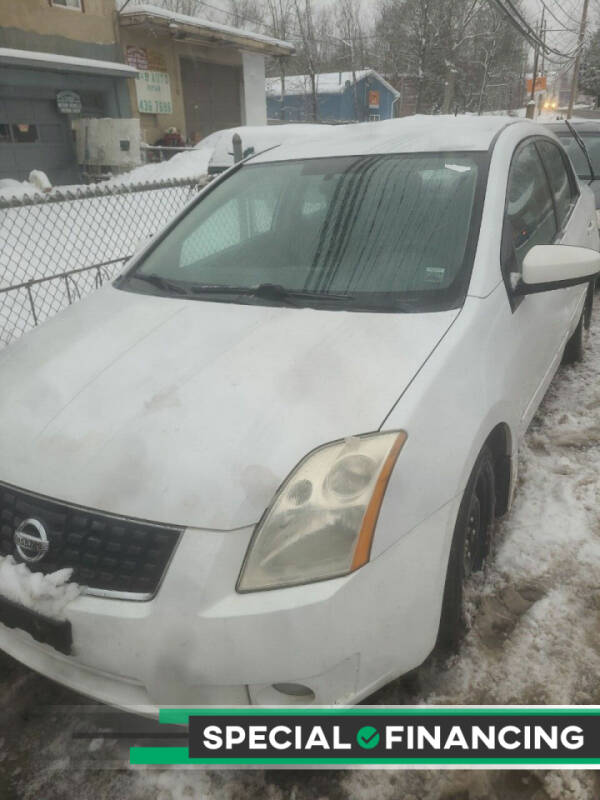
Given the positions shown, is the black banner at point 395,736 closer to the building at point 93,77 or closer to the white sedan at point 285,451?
the white sedan at point 285,451

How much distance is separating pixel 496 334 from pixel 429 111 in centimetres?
4735

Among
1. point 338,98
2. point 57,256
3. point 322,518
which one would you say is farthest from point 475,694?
point 338,98

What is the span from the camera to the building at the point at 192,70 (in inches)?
679

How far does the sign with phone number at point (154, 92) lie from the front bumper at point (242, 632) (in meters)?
19.1

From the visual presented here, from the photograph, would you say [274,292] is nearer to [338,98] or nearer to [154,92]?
[154,92]

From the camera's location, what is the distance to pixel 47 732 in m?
1.87

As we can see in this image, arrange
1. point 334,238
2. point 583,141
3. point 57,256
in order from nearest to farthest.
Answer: point 334,238 → point 583,141 → point 57,256

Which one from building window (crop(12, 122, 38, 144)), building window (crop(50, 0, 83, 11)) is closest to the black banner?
building window (crop(12, 122, 38, 144))

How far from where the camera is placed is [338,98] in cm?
4069

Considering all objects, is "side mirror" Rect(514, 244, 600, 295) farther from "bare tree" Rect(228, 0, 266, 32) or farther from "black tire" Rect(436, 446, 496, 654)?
"bare tree" Rect(228, 0, 266, 32)

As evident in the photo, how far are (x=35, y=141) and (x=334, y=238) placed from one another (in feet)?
49.5

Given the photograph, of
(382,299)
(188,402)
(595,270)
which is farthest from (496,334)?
(188,402)

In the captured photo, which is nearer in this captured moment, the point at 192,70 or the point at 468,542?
the point at 468,542

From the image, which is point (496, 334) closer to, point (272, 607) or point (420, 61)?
point (272, 607)
